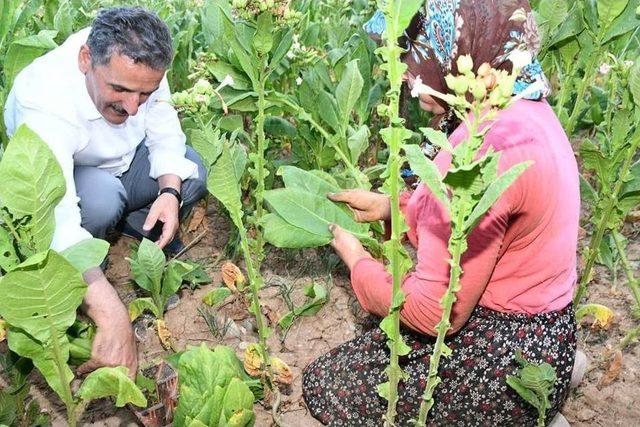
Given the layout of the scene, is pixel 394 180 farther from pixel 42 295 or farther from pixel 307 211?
pixel 42 295

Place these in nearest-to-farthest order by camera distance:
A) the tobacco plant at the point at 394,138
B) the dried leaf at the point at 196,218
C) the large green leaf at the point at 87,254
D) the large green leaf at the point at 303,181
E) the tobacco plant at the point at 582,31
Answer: the tobacco plant at the point at 394,138, the large green leaf at the point at 87,254, the large green leaf at the point at 303,181, the tobacco plant at the point at 582,31, the dried leaf at the point at 196,218

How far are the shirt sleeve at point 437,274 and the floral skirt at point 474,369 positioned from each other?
0.48ft

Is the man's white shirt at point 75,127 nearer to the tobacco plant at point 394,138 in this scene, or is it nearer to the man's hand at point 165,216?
the man's hand at point 165,216

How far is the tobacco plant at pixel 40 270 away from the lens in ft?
4.61

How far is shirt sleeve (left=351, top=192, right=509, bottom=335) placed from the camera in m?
1.61

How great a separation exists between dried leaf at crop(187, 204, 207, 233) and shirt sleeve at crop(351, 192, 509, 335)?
4.46 ft

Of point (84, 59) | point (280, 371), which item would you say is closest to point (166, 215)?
point (84, 59)

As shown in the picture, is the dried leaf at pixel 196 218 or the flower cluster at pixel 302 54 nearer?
the flower cluster at pixel 302 54

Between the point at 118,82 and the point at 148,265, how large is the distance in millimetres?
542

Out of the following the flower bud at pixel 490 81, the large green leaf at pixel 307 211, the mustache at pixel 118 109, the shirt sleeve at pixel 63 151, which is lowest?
the shirt sleeve at pixel 63 151

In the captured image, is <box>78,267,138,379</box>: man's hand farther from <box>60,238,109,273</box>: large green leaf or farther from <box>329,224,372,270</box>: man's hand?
<box>329,224,372,270</box>: man's hand

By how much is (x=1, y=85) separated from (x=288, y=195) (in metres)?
1.54

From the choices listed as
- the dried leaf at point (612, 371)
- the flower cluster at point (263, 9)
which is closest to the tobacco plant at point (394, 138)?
the flower cluster at point (263, 9)

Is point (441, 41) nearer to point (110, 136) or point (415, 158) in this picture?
point (415, 158)
